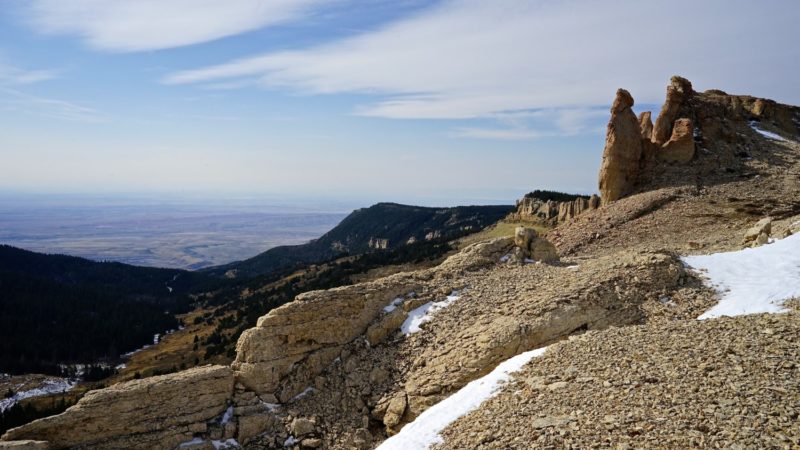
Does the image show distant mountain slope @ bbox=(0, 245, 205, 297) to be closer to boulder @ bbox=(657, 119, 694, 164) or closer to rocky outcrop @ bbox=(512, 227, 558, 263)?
rocky outcrop @ bbox=(512, 227, 558, 263)

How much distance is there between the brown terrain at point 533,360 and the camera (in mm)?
11609

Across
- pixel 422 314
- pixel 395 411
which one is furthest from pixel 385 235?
pixel 395 411

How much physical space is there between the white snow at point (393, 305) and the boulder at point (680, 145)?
85.7 feet

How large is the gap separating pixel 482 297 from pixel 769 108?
39.6 metres

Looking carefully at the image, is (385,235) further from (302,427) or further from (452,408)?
(452,408)

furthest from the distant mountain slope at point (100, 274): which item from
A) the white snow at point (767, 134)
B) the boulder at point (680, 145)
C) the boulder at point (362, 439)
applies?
the white snow at point (767, 134)

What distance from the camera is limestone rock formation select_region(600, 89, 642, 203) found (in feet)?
123

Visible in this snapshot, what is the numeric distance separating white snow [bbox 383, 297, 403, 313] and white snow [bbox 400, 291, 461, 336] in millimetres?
840

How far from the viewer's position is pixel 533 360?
52.5 feet

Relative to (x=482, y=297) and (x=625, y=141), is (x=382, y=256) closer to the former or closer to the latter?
(x=625, y=141)

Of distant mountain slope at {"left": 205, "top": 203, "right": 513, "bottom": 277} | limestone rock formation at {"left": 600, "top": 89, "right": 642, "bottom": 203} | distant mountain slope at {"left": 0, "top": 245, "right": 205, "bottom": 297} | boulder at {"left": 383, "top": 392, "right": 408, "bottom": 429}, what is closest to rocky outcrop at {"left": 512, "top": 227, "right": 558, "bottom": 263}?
boulder at {"left": 383, "top": 392, "right": 408, "bottom": 429}

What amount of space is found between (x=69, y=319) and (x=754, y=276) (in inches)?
4502

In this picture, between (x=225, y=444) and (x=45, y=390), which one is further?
(x=45, y=390)

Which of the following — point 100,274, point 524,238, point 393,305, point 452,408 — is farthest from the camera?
point 100,274
